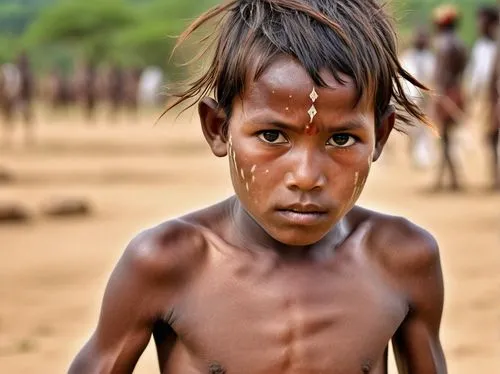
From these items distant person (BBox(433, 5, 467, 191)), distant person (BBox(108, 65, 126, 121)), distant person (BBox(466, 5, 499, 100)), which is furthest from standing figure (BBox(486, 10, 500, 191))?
distant person (BBox(108, 65, 126, 121))

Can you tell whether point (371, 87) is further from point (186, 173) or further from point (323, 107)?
point (186, 173)

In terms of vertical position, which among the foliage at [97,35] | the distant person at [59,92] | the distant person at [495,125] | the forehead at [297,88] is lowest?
the distant person at [59,92]

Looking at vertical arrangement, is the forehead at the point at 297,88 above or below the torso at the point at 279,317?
above

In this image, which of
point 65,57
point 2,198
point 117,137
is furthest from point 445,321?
point 65,57

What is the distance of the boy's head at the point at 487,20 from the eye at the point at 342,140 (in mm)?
10985

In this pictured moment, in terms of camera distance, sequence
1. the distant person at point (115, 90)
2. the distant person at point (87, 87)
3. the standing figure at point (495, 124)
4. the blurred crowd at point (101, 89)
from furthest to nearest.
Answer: the distant person at point (115, 90) → the blurred crowd at point (101, 89) → the distant person at point (87, 87) → the standing figure at point (495, 124)

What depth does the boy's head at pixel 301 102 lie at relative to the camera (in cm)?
221

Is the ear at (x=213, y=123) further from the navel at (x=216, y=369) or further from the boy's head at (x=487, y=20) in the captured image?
the boy's head at (x=487, y=20)

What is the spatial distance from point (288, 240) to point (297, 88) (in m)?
0.27

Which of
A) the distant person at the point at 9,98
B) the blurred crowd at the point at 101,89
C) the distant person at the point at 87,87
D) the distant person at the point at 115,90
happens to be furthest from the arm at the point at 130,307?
the distant person at the point at 115,90

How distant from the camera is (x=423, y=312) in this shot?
2436 millimetres

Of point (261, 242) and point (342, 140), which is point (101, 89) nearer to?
point (261, 242)

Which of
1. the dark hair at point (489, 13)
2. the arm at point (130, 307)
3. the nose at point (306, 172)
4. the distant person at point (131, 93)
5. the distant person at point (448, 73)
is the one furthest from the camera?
the distant person at point (131, 93)

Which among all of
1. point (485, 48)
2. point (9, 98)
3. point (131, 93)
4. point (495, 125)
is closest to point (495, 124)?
point (495, 125)
